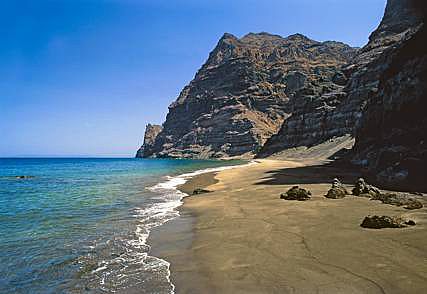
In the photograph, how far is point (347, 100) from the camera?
10388cm

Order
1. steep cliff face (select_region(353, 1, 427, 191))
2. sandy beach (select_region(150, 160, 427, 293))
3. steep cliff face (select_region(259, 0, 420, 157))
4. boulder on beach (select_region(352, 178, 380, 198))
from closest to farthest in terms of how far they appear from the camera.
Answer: sandy beach (select_region(150, 160, 427, 293))
boulder on beach (select_region(352, 178, 380, 198))
steep cliff face (select_region(353, 1, 427, 191))
steep cliff face (select_region(259, 0, 420, 157))

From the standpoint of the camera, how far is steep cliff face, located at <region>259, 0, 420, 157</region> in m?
98.1

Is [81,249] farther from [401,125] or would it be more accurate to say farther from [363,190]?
[401,125]

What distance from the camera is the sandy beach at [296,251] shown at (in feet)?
26.6

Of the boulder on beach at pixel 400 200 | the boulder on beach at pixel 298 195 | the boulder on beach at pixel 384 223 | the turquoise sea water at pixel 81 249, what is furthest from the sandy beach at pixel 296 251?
the boulder on beach at pixel 298 195

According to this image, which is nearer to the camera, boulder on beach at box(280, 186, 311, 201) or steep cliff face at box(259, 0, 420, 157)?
boulder on beach at box(280, 186, 311, 201)

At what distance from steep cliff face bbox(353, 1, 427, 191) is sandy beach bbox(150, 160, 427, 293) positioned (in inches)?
368

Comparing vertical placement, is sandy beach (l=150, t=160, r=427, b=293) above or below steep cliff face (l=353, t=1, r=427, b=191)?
below

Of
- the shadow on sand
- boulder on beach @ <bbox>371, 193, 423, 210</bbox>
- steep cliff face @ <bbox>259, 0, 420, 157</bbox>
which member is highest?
steep cliff face @ <bbox>259, 0, 420, 157</bbox>

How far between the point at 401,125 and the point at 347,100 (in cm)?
7467

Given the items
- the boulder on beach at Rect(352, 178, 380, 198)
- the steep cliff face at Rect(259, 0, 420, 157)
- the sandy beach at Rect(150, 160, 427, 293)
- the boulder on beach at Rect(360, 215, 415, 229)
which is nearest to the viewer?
the sandy beach at Rect(150, 160, 427, 293)

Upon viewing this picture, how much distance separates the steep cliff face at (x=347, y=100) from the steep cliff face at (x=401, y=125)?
50.2m

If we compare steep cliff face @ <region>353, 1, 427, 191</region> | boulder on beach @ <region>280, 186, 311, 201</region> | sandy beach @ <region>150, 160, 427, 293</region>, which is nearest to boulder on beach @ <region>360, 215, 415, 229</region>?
sandy beach @ <region>150, 160, 427, 293</region>

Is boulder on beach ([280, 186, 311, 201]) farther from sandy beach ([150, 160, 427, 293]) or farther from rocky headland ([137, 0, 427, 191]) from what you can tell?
rocky headland ([137, 0, 427, 191])
